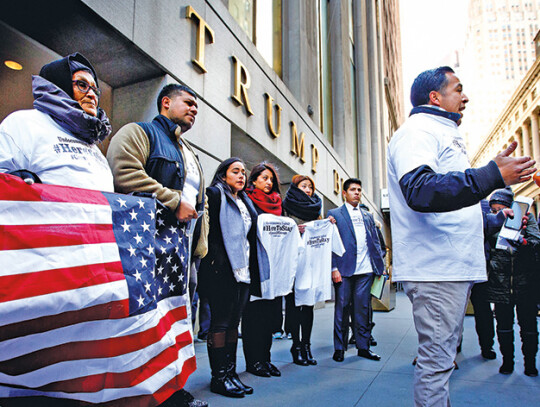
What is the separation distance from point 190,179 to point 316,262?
246cm

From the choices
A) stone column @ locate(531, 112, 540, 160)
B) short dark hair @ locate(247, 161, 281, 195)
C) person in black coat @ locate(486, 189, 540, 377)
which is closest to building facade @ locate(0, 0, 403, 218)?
short dark hair @ locate(247, 161, 281, 195)

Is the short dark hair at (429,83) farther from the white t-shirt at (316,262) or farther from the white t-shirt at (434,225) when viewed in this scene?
the white t-shirt at (316,262)

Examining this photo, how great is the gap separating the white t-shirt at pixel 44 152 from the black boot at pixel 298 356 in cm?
304

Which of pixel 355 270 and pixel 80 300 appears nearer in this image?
pixel 80 300

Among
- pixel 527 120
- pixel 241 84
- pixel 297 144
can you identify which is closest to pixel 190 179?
pixel 241 84

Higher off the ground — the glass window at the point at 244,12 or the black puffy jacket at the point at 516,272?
the glass window at the point at 244,12

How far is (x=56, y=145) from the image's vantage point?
2.03 m

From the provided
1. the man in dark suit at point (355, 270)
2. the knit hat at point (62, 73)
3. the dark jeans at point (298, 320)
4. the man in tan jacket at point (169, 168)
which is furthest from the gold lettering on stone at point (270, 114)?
the knit hat at point (62, 73)

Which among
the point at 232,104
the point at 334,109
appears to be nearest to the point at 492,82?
the point at 334,109

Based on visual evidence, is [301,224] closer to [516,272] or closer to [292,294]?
[292,294]

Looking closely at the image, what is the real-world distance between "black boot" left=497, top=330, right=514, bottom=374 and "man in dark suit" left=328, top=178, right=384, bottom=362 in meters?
1.24

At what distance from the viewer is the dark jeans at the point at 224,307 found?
3.34m

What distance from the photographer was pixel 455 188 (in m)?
1.77

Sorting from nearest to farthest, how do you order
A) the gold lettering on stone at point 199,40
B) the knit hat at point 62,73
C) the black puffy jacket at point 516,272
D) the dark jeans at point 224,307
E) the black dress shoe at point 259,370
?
the knit hat at point 62,73 → the dark jeans at point 224,307 → the black dress shoe at point 259,370 → the black puffy jacket at point 516,272 → the gold lettering on stone at point 199,40
